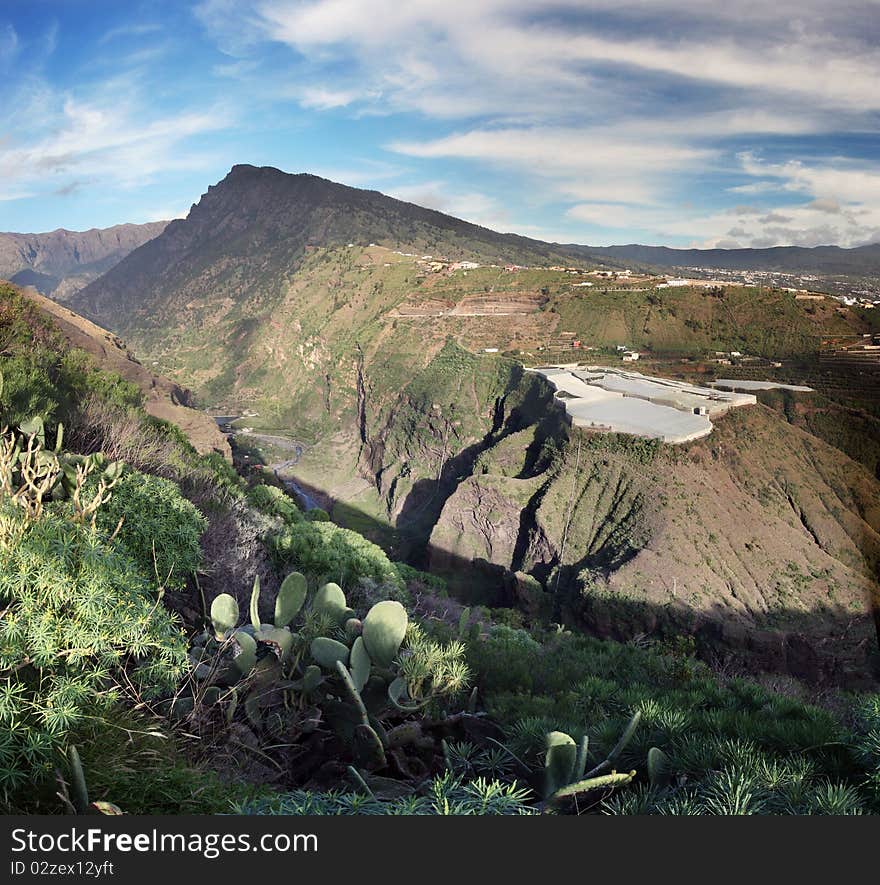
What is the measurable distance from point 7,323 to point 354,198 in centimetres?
14365

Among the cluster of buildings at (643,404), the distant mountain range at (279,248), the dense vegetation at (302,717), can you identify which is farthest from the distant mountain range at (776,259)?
the dense vegetation at (302,717)

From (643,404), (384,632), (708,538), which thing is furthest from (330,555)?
(643,404)

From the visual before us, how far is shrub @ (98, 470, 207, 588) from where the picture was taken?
5805 mm

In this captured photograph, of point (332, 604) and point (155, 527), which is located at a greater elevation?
point (155, 527)

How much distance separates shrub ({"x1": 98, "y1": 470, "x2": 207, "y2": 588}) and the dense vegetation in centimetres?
3

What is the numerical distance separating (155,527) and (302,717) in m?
2.81

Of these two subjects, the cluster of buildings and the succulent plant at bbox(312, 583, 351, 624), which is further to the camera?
the cluster of buildings

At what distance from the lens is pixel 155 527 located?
6141mm

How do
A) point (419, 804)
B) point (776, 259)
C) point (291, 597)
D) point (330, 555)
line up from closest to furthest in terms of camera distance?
point (419, 804) → point (291, 597) → point (330, 555) → point (776, 259)

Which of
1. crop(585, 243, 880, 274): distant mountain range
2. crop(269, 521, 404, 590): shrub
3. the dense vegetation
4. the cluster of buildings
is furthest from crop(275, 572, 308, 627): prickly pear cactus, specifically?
crop(585, 243, 880, 274): distant mountain range

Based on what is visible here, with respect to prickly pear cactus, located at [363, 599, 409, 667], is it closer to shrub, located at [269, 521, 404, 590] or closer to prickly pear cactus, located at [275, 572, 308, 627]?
prickly pear cactus, located at [275, 572, 308, 627]

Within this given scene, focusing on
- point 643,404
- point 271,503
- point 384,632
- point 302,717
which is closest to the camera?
point 302,717

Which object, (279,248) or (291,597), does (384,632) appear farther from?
(279,248)

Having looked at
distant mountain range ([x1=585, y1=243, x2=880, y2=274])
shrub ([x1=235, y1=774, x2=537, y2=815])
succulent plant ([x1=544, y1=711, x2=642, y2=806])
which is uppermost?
distant mountain range ([x1=585, y1=243, x2=880, y2=274])
